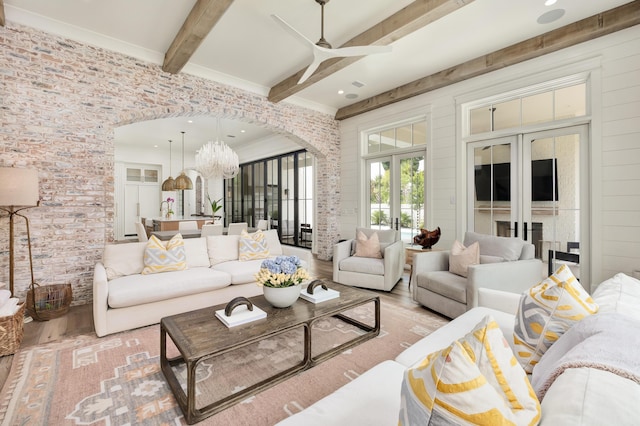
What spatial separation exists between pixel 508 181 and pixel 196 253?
4.49 meters

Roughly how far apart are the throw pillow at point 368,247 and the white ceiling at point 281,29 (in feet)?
8.51

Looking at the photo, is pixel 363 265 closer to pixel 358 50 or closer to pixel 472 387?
pixel 358 50

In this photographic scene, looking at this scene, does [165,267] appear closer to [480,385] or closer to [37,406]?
[37,406]

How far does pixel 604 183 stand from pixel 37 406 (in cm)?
558

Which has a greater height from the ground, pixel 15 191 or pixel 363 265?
pixel 15 191

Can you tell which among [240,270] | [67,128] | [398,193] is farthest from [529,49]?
[67,128]

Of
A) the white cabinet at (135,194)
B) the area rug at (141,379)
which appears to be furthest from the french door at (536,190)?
the white cabinet at (135,194)

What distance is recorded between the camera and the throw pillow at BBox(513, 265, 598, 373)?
4.11ft

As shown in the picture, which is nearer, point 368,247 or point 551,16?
point 551,16

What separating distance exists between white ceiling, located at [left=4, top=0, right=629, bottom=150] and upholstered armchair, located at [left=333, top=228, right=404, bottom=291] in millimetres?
2629

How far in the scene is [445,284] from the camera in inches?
127

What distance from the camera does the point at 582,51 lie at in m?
3.64

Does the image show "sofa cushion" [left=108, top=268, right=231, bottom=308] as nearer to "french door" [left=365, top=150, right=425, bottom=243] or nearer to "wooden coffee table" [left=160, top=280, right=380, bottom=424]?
"wooden coffee table" [left=160, top=280, right=380, bottom=424]

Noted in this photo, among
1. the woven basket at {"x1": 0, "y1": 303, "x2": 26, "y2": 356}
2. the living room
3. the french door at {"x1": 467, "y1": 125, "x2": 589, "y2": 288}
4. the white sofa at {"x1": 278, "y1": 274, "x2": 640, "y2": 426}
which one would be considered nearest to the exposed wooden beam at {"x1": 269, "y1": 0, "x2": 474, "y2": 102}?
the living room
